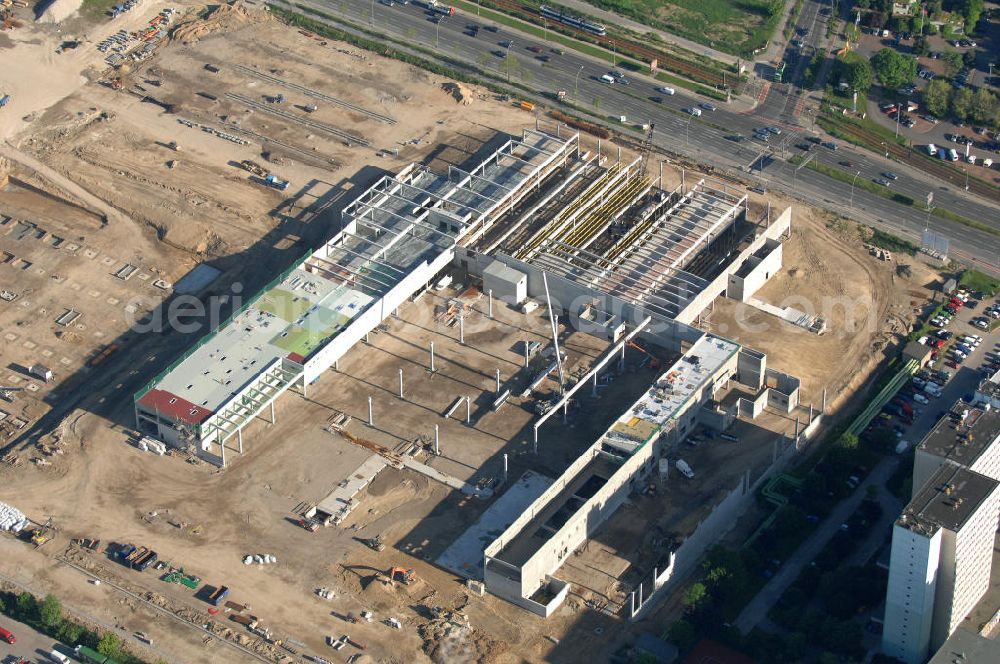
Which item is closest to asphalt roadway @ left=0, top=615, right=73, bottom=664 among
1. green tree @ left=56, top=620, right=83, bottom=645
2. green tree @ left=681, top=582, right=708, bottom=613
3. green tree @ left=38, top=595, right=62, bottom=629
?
green tree @ left=56, top=620, right=83, bottom=645

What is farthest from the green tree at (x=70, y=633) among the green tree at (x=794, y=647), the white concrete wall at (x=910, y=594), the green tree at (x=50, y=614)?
the white concrete wall at (x=910, y=594)

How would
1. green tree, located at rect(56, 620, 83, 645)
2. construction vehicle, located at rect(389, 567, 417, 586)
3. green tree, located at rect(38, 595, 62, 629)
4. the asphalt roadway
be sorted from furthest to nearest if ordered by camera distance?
construction vehicle, located at rect(389, 567, 417, 586) → green tree, located at rect(38, 595, 62, 629) → green tree, located at rect(56, 620, 83, 645) → the asphalt roadway

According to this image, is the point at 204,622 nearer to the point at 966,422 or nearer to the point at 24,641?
the point at 24,641

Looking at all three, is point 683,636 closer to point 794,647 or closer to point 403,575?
point 794,647

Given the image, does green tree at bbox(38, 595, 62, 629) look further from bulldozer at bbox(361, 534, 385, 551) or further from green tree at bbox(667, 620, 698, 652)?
green tree at bbox(667, 620, 698, 652)

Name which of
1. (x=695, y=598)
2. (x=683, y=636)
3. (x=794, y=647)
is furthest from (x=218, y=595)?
(x=794, y=647)
